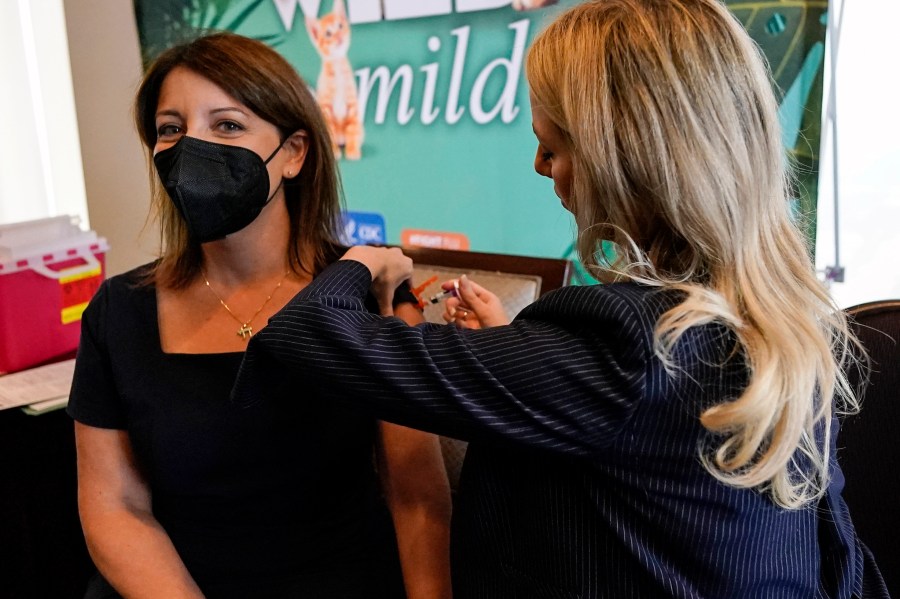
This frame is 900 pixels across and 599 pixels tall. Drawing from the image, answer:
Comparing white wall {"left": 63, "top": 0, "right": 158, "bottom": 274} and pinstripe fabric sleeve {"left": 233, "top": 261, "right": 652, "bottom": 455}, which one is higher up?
white wall {"left": 63, "top": 0, "right": 158, "bottom": 274}

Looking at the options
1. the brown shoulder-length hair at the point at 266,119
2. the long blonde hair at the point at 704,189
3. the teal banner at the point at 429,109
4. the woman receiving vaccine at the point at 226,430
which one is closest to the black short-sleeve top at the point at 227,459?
the woman receiving vaccine at the point at 226,430

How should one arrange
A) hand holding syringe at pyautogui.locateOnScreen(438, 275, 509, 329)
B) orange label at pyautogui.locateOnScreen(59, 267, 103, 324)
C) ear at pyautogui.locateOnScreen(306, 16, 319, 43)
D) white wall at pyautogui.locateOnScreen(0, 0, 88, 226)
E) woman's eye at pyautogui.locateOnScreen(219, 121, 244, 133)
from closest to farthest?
hand holding syringe at pyautogui.locateOnScreen(438, 275, 509, 329), woman's eye at pyautogui.locateOnScreen(219, 121, 244, 133), orange label at pyautogui.locateOnScreen(59, 267, 103, 324), ear at pyautogui.locateOnScreen(306, 16, 319, 43), white wall at pyautogui.locateOnScreen(0, 0, 88, 226)

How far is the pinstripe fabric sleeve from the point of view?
0.81 metres

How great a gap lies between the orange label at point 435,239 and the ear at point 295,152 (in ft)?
3.13

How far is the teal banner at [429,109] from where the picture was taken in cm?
214

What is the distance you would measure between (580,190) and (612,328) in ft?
0.60

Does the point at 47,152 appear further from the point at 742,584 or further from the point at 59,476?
the point at 742,584

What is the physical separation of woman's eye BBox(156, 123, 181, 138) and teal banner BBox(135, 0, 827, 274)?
0.75 m

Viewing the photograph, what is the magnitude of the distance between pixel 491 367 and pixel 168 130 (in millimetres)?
797

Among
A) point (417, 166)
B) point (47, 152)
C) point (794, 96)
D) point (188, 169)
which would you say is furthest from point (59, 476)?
point (47, 152)

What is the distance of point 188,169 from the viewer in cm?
125

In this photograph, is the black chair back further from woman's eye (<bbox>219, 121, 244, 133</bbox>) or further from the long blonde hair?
woman's eye (<bbox>219, 121, 244, 133</bbox>)

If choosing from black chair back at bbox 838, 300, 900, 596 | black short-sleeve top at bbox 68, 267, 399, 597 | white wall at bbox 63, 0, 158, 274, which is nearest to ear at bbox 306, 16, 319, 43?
white wall at bbox 63, 0, 158, 274

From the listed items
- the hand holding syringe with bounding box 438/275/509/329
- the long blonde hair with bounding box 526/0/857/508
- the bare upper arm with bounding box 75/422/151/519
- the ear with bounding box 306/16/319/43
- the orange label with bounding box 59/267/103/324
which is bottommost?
the bare upper arm with bounding box 75/422/151/519
